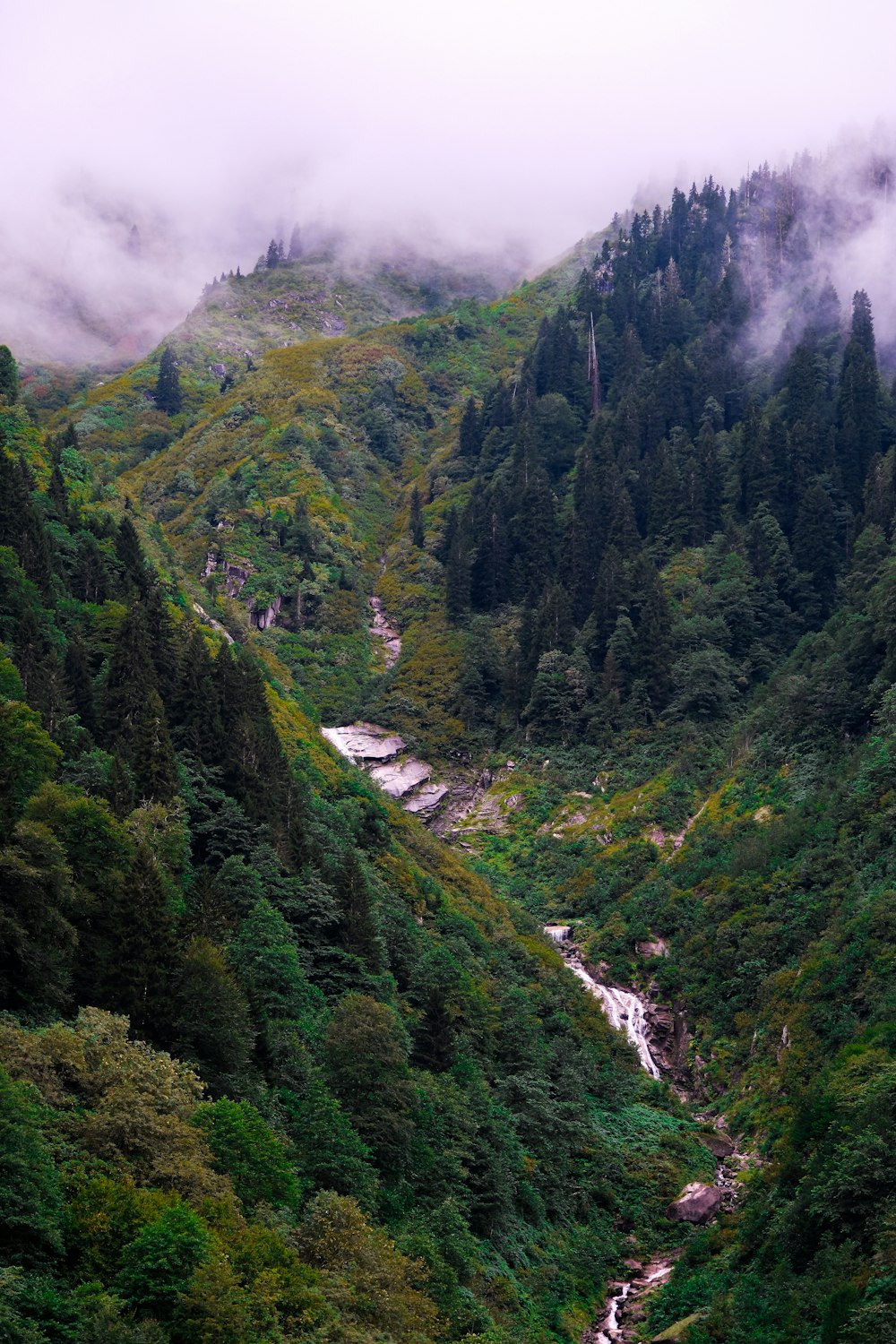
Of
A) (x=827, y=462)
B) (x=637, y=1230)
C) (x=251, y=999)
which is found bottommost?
(x=637, y=1230)

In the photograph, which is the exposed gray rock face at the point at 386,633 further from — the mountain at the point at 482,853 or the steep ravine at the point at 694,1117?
the steep ravine at the point at 694,1117

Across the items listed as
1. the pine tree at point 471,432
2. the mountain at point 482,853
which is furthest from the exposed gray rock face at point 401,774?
the pine tree at point 471,432

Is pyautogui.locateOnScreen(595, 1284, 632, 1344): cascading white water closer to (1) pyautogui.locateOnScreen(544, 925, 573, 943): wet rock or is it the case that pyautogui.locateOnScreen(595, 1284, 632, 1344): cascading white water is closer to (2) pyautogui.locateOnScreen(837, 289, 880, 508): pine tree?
(1) pyautogui.locateOnScreen(544, 925, 573, 943): wet rock

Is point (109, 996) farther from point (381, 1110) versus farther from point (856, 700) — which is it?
point (856, 700)

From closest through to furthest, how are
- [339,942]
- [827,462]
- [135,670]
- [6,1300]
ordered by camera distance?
[6,1300] → [339,942] → [135,670] → [827,462]

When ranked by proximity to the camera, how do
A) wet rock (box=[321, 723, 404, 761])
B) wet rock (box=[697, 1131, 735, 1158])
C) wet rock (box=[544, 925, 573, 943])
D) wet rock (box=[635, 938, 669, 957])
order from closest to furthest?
wet rock (box=[697, 1131, 735, 1158]), wet rock (box=[635, 938, 669, 957]), wet rock (box=[544, 925, 573, 943]), wet rock (box=[321, 723, 404, 761])

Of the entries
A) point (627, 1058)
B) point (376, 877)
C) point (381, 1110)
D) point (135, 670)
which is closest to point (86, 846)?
point (381, 1110)

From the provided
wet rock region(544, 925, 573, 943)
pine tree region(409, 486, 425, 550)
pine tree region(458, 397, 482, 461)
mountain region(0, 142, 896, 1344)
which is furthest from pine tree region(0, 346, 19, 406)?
pine tree region(458, 397, 482, 461)

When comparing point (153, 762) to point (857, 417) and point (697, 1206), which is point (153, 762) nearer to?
point (697, 1206)

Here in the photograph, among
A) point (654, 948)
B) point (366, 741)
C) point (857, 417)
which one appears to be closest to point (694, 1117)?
point (654, 948)
